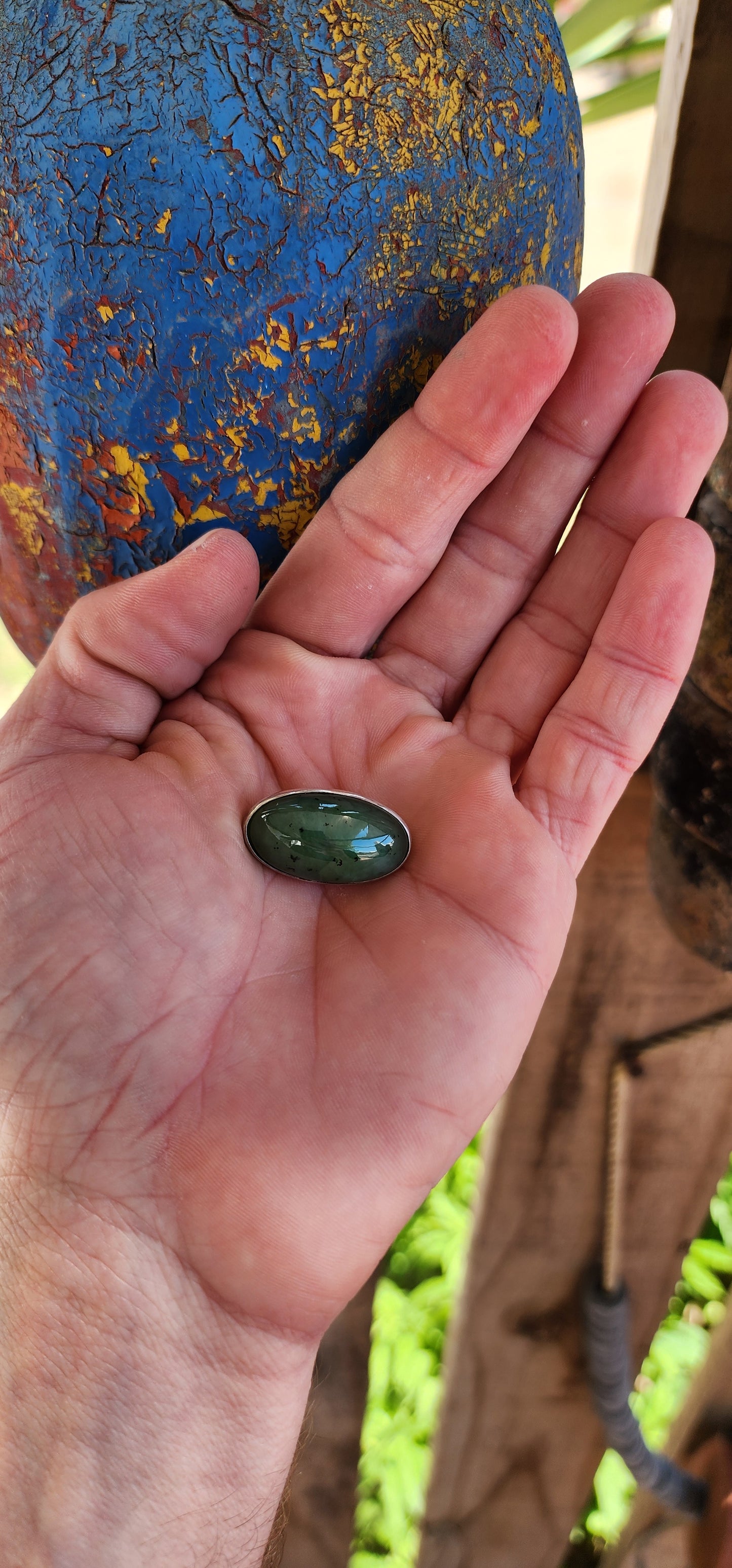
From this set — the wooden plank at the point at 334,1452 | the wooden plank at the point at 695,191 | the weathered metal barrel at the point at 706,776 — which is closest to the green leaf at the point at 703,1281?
the wooden plank at the point at 334,1452

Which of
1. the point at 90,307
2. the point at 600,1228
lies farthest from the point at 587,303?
the point at 600,1228

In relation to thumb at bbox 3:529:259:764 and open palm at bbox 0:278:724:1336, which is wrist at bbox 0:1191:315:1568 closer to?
open palm at bbox 0:278:724:1336

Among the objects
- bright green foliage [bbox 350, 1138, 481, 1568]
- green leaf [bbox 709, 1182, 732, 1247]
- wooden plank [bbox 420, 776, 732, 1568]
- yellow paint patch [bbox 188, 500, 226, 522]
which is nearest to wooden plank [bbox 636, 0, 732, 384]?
wooden plank [bbox 420, 776, 732, 1568]

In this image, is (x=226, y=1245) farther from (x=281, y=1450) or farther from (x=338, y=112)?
(x=338, y=112)

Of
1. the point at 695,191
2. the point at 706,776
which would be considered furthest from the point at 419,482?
the point at 695,191

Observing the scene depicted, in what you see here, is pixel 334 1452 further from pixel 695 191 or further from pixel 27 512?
pixel 695 191
